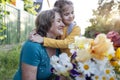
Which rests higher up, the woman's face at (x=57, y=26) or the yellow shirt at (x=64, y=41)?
the woman's face at (x=57, y=26)

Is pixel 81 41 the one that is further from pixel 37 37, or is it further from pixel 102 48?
pixel 37 37

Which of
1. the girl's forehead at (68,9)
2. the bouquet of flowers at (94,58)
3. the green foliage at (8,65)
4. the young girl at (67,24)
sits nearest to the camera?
the bouquet of flowers at (94,58)

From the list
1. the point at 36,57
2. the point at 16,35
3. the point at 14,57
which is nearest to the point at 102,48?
the point at 36,57

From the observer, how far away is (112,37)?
1.74 metres

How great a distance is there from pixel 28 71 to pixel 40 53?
159mm

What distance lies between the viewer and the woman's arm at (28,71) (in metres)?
2.53

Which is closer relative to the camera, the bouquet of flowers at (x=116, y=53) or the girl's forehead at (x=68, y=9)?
the bouquet of flowers at (x=116, y=53)

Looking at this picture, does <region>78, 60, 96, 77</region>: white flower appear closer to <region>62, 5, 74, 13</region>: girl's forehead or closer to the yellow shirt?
the yellow shirt

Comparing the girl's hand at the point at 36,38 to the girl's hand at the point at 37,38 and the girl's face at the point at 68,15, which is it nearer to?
the girl's hand at the point at 37,38

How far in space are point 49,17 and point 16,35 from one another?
59.7 feet

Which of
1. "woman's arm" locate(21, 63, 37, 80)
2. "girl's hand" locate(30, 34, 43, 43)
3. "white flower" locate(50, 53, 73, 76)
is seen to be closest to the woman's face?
"girl's hand" locate(30, 34, 43, 43)

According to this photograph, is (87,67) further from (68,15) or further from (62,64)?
(68,15)

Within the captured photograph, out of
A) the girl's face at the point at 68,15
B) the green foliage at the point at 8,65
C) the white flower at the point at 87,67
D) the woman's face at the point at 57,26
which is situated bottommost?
the green foliage at the point at 8,65

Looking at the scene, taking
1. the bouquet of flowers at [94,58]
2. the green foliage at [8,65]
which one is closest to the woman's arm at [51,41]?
the bouquet of flowers at [94,58]
